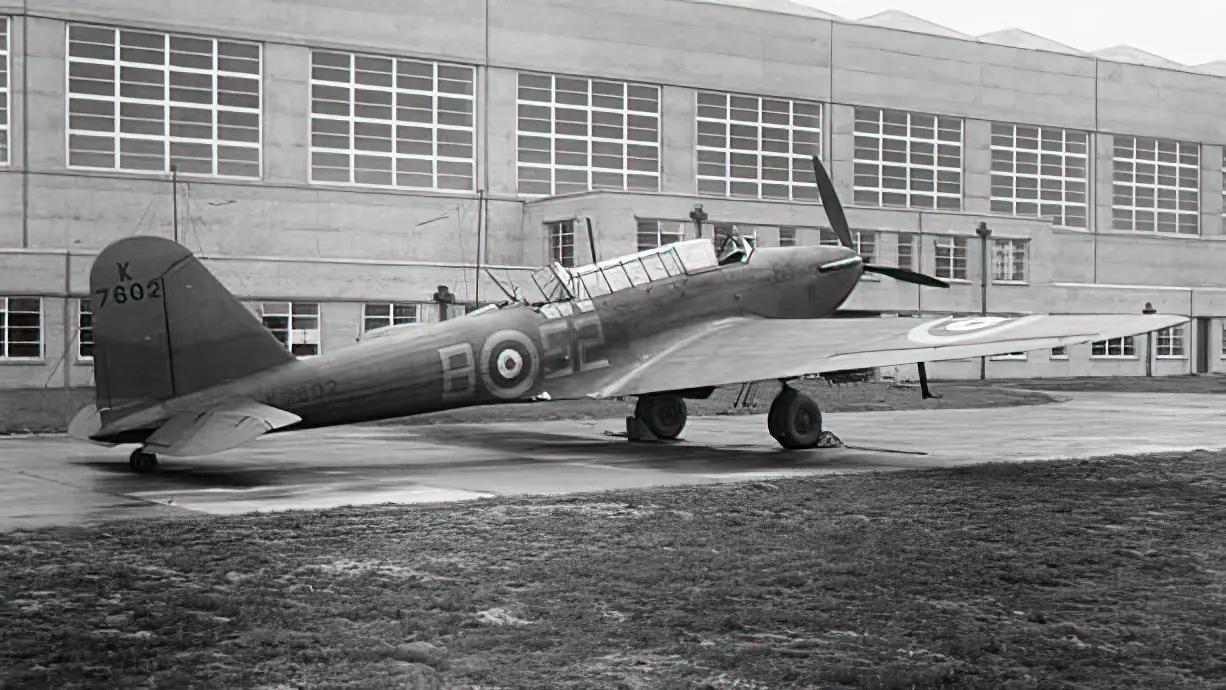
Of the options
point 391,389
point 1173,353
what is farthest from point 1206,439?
point 1173,353

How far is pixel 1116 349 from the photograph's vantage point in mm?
65062

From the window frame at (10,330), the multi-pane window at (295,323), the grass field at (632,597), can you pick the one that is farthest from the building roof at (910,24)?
the grass field at (632,597)

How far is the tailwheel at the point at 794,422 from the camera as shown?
67.1ft

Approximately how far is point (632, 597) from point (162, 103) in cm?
4583

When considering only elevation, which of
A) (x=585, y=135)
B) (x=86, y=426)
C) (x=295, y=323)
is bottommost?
(x=86, y=426)

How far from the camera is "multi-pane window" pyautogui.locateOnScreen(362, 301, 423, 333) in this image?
47844mm

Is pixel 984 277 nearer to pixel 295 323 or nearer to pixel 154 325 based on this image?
pixel 295 323

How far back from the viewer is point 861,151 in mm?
64125

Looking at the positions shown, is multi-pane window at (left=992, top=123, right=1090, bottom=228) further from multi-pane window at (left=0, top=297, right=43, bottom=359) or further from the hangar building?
multi-pane window at (left=0, top=297, right=43, bottom=359)

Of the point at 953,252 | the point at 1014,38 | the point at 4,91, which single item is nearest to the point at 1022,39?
the point at 1014,38

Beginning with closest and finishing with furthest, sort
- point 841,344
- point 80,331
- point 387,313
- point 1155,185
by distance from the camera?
point 841,344 < point 80,331 < point 387,313 < point 1155,185

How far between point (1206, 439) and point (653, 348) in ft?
32.4

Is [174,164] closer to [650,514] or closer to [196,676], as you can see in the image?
[650,514]

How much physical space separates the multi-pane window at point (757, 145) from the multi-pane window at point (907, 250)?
18.7ft
